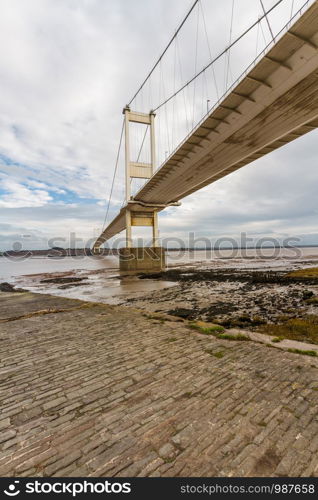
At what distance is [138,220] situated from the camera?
125 ft

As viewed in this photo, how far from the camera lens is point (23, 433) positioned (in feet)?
8.70

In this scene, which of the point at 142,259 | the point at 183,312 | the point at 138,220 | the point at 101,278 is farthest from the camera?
the point at 138,220

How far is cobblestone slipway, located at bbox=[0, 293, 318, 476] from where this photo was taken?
7.25ft

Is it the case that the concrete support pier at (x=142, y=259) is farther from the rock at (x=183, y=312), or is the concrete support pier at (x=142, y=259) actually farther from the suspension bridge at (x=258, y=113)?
the rock at (x=183, y=312)

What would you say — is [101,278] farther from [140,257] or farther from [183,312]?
[183,312]

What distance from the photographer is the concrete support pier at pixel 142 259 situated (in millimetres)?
33656

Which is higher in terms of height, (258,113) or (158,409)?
(258,113)

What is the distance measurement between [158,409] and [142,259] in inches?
1235

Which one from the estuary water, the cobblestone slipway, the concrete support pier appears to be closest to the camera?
the cobblestone slipway

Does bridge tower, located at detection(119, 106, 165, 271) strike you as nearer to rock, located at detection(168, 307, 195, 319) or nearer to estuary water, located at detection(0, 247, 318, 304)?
estuary water, located at detection(0, 247, 318, 304)

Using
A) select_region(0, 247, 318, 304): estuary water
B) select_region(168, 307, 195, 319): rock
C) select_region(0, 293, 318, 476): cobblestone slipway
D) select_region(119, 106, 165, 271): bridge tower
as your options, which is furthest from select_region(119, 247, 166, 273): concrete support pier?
select_region(0, 293, 318, 476): cobblestone slipway

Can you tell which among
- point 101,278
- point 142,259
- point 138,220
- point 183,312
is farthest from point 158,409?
point 138,220

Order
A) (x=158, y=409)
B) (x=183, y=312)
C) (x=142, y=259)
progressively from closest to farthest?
(x=158, y=409)
(x=183, y=312)
(x=142, y=259)
